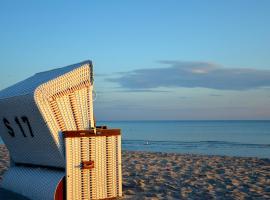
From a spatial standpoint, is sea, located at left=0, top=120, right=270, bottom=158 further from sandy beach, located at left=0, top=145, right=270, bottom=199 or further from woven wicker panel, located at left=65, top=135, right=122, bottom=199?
woven wicker panel, located at left=65, top=135, right=122, bottom=199

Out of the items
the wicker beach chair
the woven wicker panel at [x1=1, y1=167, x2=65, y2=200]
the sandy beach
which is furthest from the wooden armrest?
the sandy beach

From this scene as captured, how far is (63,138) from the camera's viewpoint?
671 centimetres

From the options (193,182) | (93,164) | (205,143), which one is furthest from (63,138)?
A: (205,143)

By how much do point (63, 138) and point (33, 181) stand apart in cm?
122

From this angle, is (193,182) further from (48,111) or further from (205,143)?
(205,143)

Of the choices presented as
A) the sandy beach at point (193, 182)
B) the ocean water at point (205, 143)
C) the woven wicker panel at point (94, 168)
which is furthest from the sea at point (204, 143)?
the woven wicker panel at point (94, 168)

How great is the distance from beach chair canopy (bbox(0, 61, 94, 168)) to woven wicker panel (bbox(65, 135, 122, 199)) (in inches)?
8.6

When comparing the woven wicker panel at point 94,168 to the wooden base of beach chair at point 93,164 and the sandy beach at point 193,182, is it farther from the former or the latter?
the sandy beach at point 193,182

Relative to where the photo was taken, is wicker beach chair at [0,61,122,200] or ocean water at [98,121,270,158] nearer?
wicker beach chair at [0,61,122,200]

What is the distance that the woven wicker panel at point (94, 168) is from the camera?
6.73 meters

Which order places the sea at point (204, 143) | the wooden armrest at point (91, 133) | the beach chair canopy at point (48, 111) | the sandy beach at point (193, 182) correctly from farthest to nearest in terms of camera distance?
1. the sea at point (204, 143)
2. the sandy beach at point (193, 182)
3. the wooden armrest at point (91, 133)
4. the beach chair canopy at point (48, 111)

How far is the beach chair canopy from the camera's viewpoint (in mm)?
6547

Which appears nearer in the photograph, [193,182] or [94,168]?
[94,168]

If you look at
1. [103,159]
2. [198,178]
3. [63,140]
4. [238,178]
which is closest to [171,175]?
[198,178]
